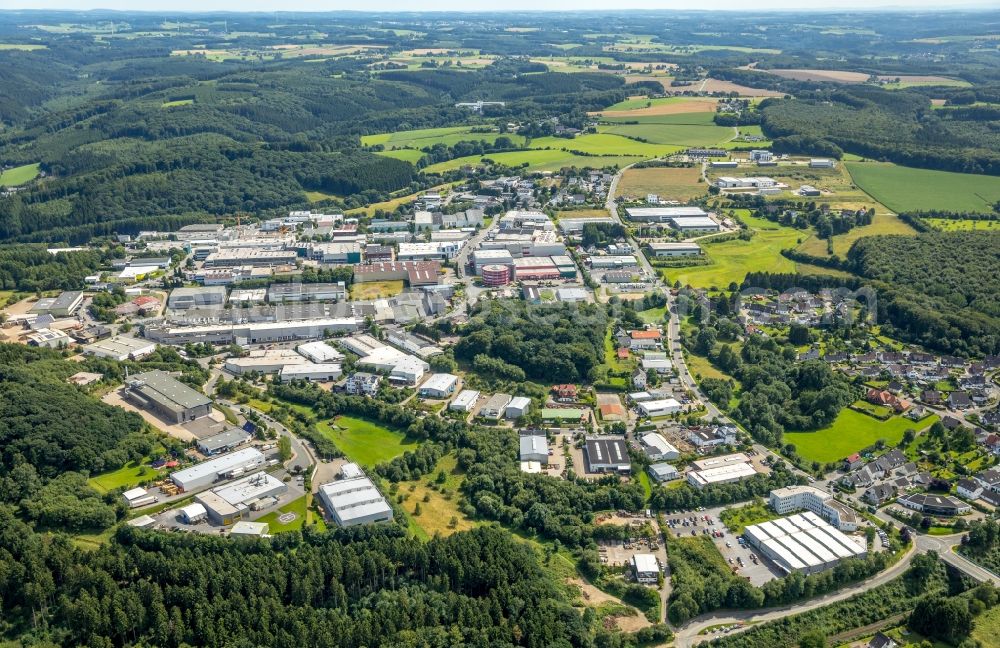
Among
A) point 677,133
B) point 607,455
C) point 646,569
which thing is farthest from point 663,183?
point 646,569

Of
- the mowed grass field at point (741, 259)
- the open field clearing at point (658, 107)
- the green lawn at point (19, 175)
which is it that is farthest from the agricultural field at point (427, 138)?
the mowed grass field at point (741, 259)

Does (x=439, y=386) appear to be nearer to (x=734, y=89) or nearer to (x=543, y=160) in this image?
(x=543, y=160)

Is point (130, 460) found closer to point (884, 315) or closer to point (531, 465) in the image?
point (531, 465)

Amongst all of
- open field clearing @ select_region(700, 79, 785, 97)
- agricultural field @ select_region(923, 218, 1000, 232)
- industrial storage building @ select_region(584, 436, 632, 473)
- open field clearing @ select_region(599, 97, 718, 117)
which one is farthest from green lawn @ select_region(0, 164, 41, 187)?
open field clearing @ select_region(700, 79, 785, 97)

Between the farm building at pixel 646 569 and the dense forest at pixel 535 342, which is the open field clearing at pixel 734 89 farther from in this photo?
the farm building at pixel 646 569

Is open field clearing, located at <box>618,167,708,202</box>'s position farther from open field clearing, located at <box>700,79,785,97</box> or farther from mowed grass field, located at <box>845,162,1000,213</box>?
open field clearing, located at <box>700,79,785,97</box>
